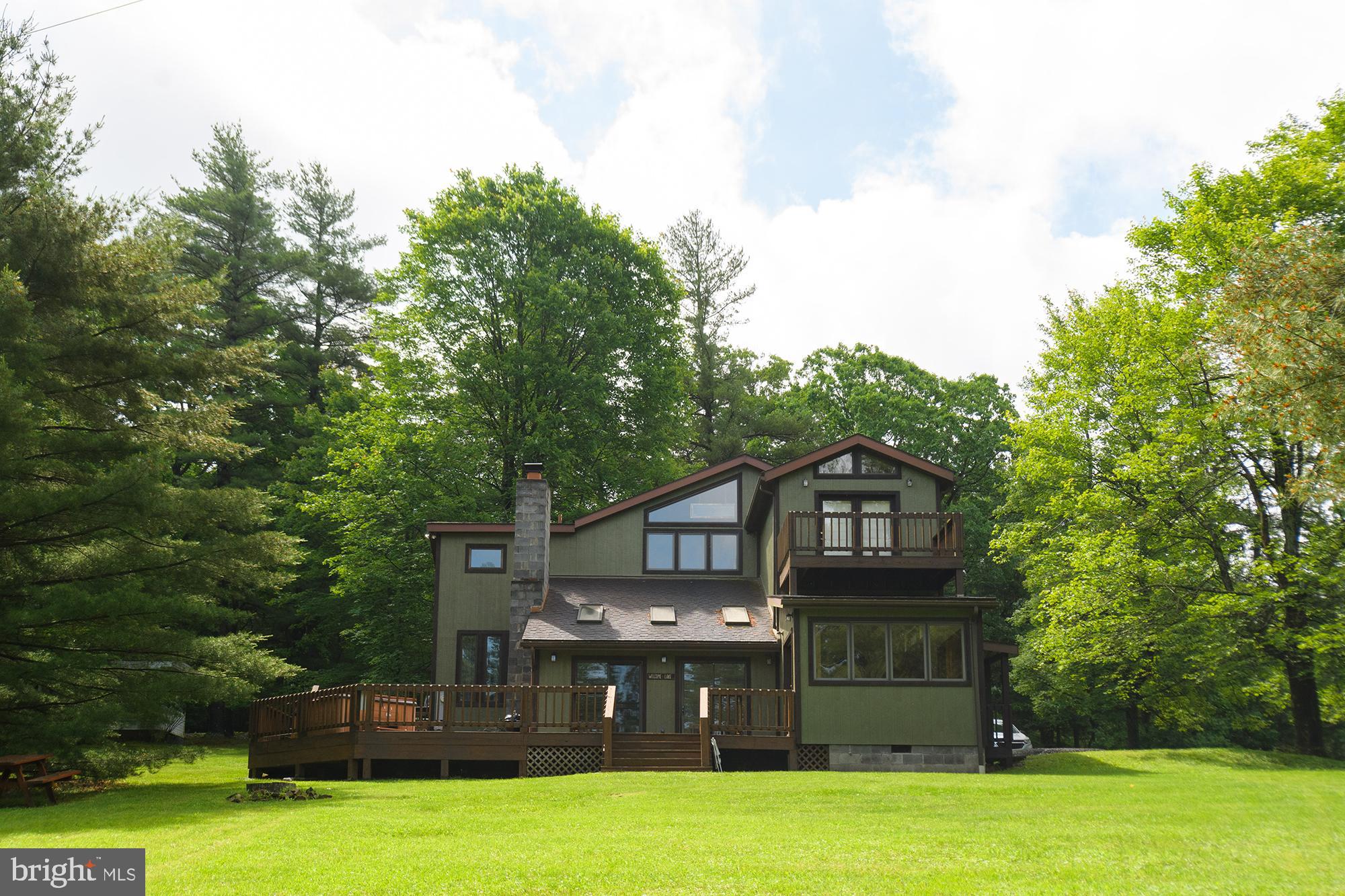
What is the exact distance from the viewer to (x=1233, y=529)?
24.3 m

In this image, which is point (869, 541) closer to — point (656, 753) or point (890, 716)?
point (890, 716)

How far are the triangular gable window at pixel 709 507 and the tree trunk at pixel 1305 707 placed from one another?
1257 centimetres

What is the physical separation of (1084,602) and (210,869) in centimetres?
2083

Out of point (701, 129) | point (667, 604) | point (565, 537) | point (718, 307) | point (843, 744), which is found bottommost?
point (843, 744)

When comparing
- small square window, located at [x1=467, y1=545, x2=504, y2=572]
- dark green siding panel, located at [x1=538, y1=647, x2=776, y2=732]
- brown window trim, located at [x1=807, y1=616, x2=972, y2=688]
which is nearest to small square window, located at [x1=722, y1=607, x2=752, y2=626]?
dark green siding panel, located at [x1=538, y1=647, x2=776, y2=732]

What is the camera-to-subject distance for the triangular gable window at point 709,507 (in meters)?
25.1

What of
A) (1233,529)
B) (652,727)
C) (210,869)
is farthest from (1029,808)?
(1233,529)

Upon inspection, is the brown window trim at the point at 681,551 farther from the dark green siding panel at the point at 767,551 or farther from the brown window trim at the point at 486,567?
the brown window trim at the point at 486,567

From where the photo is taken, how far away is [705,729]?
18641 mm

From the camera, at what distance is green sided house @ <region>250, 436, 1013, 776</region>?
61.9 feet

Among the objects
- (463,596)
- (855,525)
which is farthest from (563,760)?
(855,525)

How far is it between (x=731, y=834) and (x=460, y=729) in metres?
10.4

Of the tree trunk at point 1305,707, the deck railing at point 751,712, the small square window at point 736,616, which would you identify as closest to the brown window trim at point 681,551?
the small square window at point 736,616

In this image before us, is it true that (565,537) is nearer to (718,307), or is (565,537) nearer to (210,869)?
(210,869)
